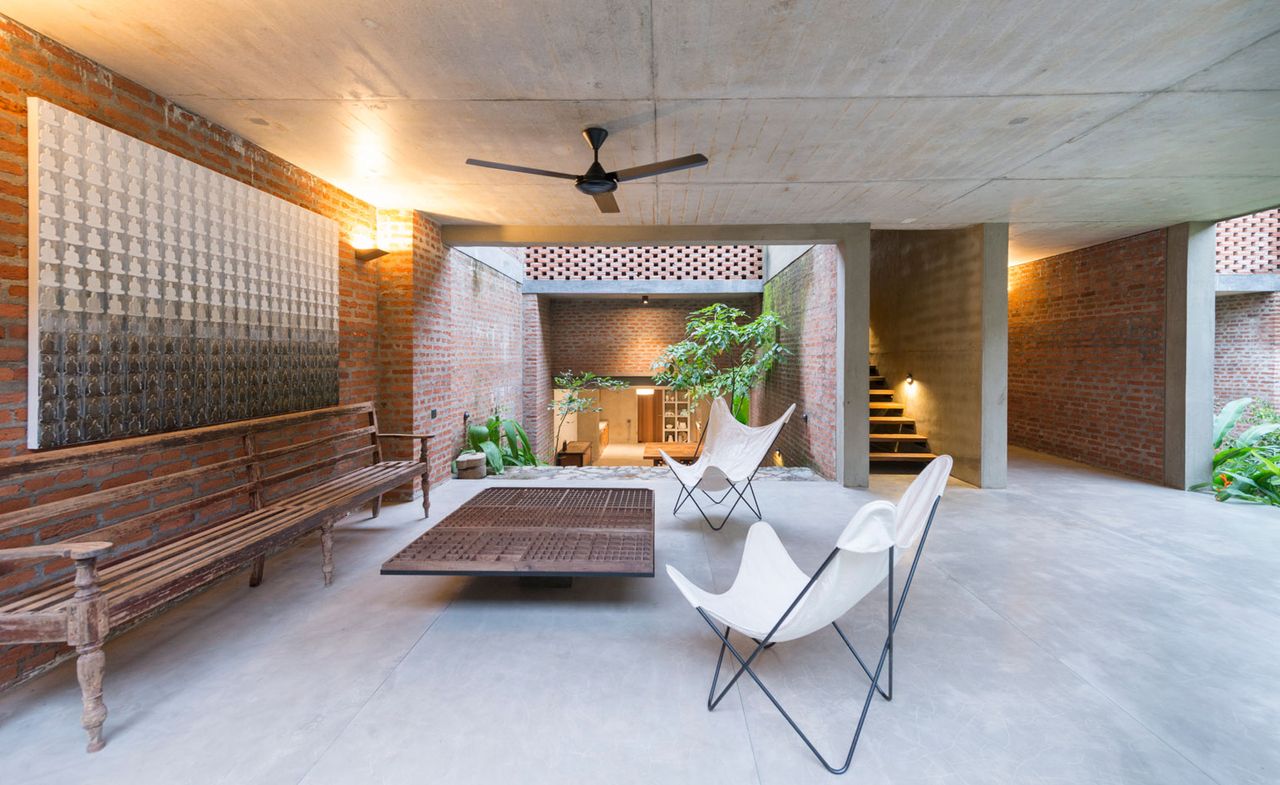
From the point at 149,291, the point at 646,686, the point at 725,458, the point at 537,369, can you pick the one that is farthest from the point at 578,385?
the point at 646,686

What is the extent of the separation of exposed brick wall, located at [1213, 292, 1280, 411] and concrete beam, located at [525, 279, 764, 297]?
6707 mm

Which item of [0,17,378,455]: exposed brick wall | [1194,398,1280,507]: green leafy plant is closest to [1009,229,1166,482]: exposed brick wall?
[1194,398,1280,507]: green leafy plant

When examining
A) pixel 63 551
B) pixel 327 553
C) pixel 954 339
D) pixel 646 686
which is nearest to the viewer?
pixel 63 551

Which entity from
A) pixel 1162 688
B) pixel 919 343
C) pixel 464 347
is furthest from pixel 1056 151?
pixel 464 347

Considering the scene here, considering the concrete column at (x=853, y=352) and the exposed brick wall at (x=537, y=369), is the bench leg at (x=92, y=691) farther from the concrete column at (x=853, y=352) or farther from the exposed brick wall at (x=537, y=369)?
the exposed brick wall at (x=537, y=369)

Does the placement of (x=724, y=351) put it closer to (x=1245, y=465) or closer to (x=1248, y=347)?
(x=1245, y=465)

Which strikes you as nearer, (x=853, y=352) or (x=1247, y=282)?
(x=853, y=352)

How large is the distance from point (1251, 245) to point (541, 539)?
1036 centimetres

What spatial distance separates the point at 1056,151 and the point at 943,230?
2.87 metres

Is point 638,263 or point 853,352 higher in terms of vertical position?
point 638,263

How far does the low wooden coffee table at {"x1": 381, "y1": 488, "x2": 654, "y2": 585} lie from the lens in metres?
2.55

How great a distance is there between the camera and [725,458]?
15.2 ft

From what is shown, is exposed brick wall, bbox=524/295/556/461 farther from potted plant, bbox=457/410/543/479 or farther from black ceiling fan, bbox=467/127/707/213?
black ceiling fan, bbox=467/127/707/213

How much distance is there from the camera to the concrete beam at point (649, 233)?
5594 mm
